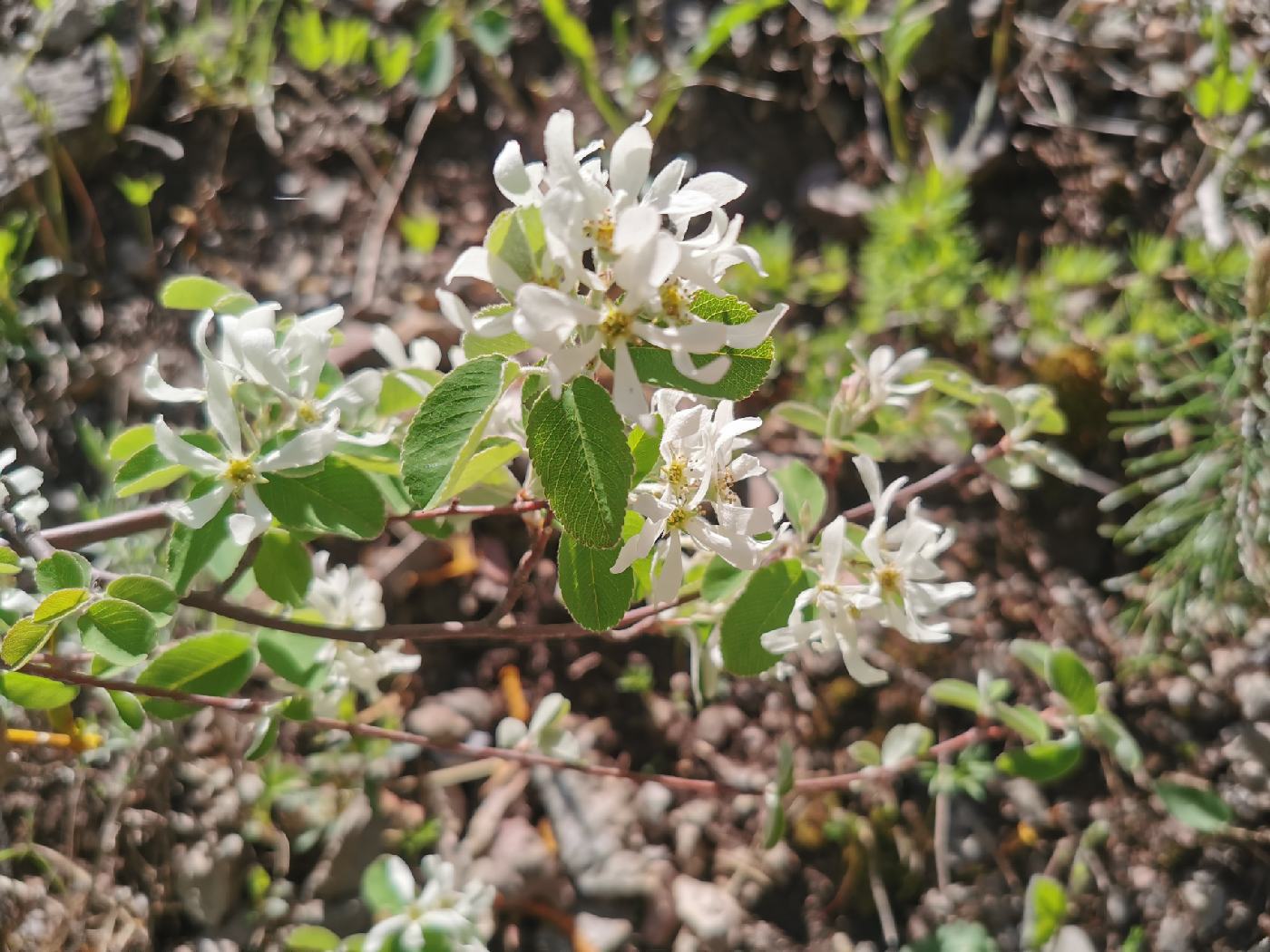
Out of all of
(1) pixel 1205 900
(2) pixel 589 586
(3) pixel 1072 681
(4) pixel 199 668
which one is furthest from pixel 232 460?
(1) pixel 1205 900

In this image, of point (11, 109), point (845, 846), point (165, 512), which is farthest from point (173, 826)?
point (11, 109)

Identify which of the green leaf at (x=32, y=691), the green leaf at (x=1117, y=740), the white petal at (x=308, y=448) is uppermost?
the white petal at (x=308, y=448)

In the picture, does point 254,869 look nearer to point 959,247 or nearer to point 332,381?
point 332,381

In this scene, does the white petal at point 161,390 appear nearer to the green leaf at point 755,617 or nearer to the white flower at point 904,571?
the green leaf at point 755,617

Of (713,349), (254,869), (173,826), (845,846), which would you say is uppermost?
(713,349)

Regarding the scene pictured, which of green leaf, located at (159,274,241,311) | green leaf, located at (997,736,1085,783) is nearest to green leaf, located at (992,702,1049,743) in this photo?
green leaf, located at (997,736,1085,783)

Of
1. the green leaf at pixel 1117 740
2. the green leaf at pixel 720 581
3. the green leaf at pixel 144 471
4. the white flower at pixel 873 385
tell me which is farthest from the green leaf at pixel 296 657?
the green leaf at pixel 1117 740

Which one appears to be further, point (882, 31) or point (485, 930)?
point (882, 31)

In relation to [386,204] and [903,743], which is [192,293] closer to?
[903,743]
